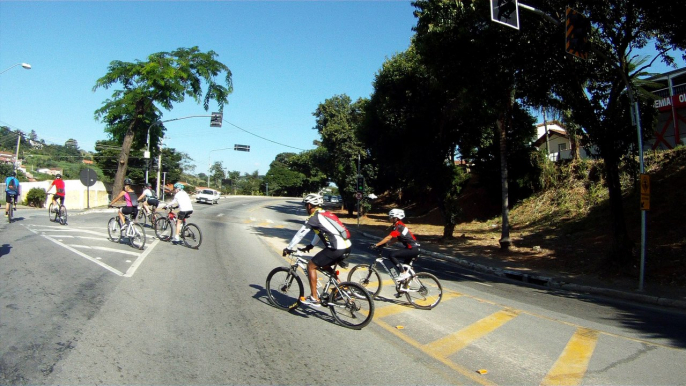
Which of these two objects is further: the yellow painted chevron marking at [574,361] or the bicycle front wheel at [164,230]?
the bicycle front wheel at [164,230]

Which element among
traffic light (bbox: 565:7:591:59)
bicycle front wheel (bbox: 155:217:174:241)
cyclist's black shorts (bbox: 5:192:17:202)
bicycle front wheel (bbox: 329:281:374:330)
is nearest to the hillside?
traffic light (bbox: 565:7:591:59)

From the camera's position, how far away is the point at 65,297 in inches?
251

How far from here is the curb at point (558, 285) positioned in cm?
881

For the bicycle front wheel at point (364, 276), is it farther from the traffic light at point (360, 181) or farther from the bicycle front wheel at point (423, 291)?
the traffic light at point (360, 181)

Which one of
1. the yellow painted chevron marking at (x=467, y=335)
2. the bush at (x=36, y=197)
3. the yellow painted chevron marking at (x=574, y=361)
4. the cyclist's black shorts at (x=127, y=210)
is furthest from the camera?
the bush at (x=36, y=197)

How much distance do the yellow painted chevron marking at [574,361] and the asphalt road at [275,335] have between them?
2cm

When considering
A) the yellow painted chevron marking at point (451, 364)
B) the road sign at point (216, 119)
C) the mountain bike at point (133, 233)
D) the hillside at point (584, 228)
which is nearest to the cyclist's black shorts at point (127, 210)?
the mountain bike at point (133, 233)

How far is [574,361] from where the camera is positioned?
15.9 feet

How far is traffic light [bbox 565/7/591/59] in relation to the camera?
360 inches

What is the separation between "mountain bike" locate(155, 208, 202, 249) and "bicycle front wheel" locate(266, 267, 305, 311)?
6.06 m

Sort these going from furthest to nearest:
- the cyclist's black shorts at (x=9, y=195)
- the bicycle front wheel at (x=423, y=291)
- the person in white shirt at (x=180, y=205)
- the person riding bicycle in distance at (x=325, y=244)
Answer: the cyclist's black shorts at (x=9, y=195)
the person in white shirt at (x=180, y=205)
the bicycle front wheel at (x=423, y=291)
the person riding bicycle in distance at (x=325, y=244)

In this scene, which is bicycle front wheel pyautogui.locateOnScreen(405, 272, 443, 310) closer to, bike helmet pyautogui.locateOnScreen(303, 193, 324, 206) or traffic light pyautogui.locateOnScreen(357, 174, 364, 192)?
bike helmet pyautogui.locateOnScreen(303, 193, 324, 206)

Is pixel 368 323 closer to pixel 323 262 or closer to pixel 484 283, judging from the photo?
pixel 323 262

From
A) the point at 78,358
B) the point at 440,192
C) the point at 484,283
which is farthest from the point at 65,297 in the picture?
the point at 440,192
